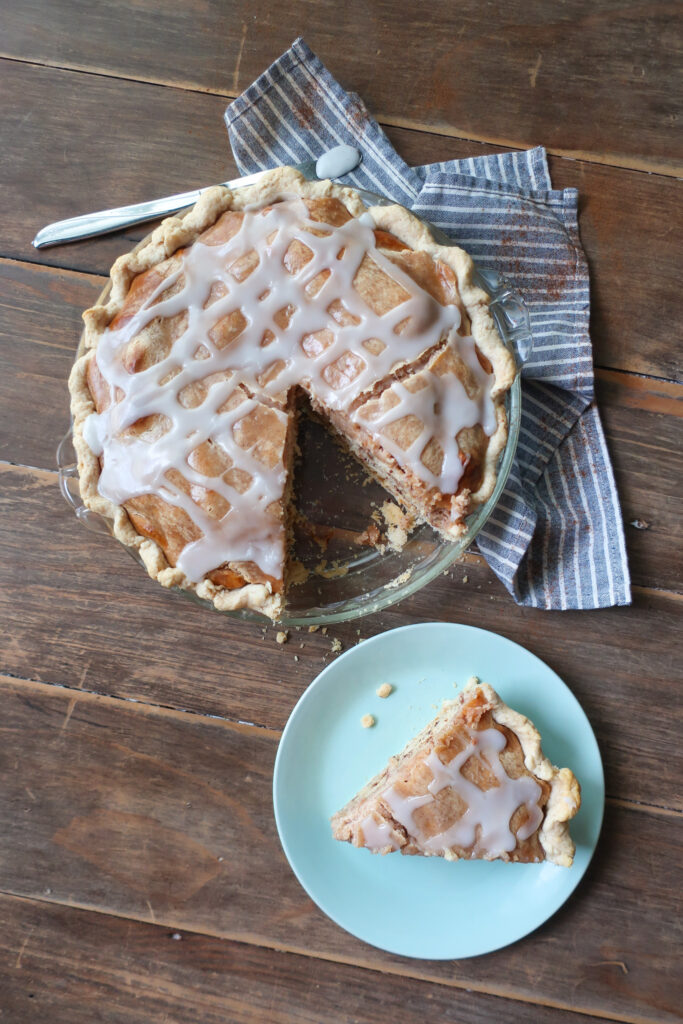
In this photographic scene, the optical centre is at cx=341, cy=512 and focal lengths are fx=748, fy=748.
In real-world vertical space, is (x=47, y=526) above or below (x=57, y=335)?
below

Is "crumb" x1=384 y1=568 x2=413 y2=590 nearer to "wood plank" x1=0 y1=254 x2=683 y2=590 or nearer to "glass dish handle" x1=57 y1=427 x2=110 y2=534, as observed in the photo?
"wood plank" x1=0 y1=254 x2=683 y2=590

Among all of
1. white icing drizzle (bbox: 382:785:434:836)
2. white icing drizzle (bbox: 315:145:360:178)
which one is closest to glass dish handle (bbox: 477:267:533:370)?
white icing drizzle (bbox: 315:145:360:178)

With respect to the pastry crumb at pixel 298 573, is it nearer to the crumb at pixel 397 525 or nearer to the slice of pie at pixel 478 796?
the crumb at pixel 397 525

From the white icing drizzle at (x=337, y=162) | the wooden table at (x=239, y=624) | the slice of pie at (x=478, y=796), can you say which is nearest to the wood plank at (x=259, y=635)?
the wooden table at (x=239, y=624)

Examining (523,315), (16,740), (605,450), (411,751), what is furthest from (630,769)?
(16,740)

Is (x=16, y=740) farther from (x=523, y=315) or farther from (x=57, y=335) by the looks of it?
(x=523, y=315)

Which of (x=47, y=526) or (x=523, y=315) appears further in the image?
(x=47, y=526)
